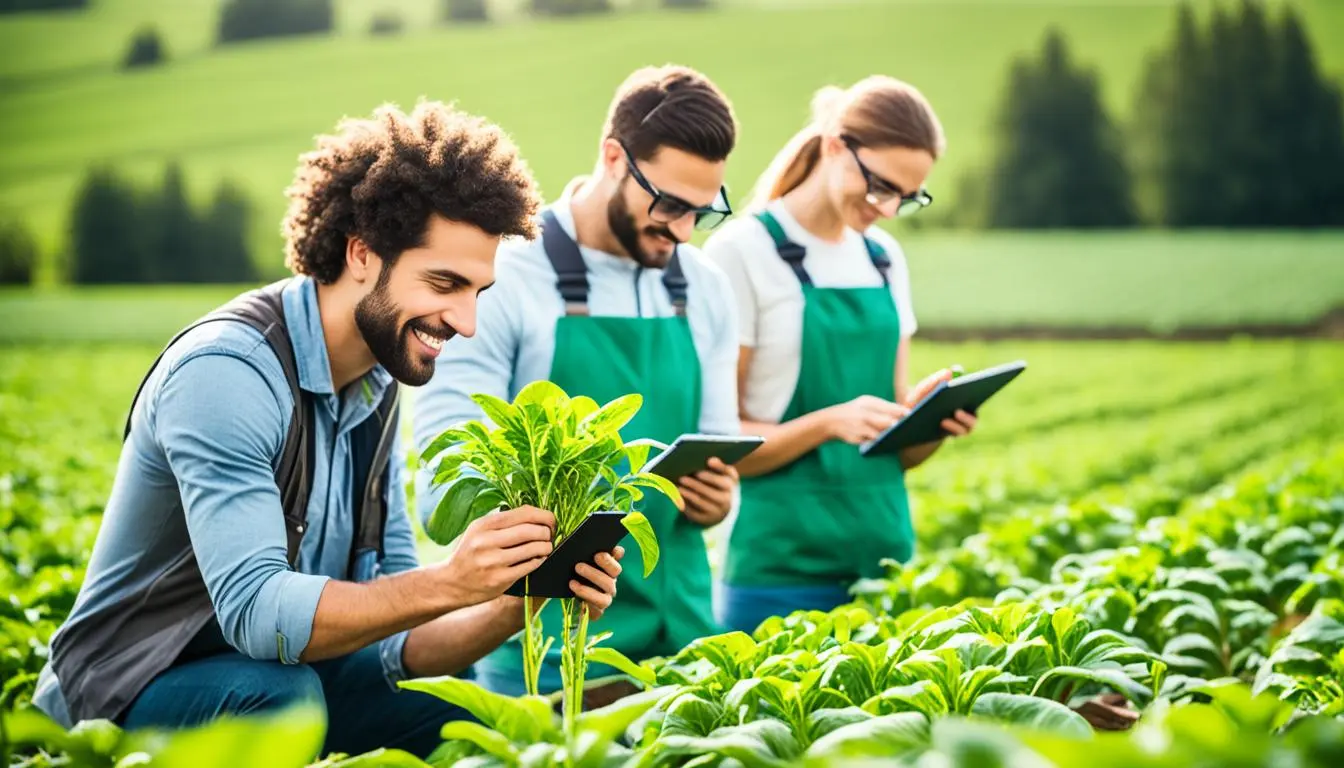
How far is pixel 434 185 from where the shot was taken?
2.49 m

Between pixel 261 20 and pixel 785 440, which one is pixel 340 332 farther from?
pixel 261 20

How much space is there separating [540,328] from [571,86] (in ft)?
146

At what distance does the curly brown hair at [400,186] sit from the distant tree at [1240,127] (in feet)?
135

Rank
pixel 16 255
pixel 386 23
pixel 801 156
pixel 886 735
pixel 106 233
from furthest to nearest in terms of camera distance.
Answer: pixel 386 23 < pixel 106 233 < pixel 16 255 < pixel 801 156 < pixel 886 735

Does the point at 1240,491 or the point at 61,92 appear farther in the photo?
the point at 61,92

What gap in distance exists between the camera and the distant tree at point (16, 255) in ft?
118

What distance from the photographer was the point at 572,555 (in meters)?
2.20

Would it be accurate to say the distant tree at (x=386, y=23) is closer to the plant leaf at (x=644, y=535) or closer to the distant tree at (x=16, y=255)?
the distant tree at (x=16, y=255)

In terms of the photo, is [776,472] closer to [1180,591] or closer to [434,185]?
[1180,591]

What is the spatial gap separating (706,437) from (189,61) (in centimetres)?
4742

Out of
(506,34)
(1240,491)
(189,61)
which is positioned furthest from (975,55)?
(1240,491)

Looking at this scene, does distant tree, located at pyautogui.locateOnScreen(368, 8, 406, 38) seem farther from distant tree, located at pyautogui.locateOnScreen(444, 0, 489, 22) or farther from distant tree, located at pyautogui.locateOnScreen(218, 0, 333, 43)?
distant tree, located at pyautogui.locateOnScreen(218, 0, 333, 43)

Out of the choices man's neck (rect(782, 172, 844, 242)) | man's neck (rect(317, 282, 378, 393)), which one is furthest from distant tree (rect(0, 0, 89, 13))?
man's neck (rect(317, 282, 378, 393))

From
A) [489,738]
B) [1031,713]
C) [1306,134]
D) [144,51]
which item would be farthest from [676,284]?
[144,51]
